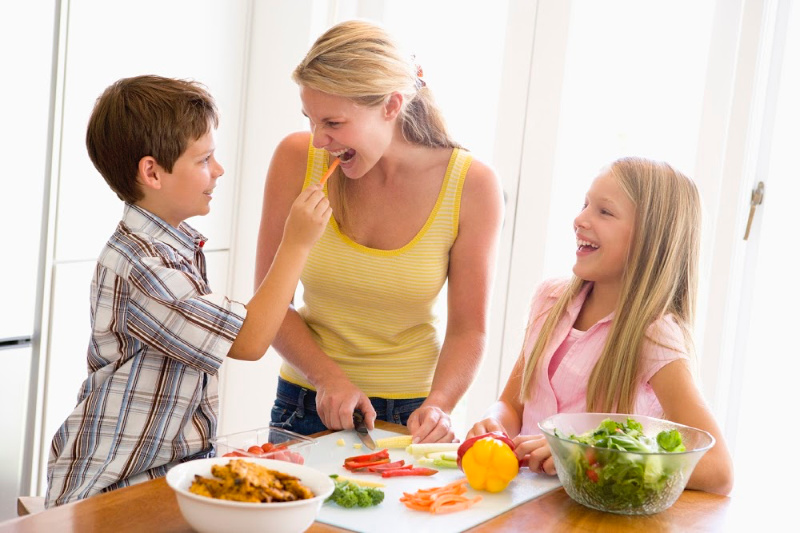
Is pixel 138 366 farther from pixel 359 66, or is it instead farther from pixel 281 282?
pixel 359 66

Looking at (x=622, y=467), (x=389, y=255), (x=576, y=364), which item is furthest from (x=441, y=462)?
(x=389, y=255)

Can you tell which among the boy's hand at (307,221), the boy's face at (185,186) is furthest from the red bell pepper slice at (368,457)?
the boy's face at (185,186)

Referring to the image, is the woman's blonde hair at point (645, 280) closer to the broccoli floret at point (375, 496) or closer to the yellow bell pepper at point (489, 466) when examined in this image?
the yellow bell pepper at point (489, 466)

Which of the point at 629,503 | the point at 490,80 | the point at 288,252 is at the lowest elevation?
the point at 629,503

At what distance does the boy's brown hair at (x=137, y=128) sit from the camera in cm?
151

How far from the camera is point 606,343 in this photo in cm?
162

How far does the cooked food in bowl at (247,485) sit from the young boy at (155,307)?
385 mm

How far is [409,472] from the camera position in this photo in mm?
1353

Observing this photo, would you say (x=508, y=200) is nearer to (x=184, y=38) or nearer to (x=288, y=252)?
(x=184, y=38)

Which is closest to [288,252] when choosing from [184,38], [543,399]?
[543,399]

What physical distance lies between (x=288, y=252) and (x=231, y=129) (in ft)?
5.36

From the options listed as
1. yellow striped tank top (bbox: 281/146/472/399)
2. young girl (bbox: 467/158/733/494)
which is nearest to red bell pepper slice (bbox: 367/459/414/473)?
young girl (bbox: 467/158/733/494)

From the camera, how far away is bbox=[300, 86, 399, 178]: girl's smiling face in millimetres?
1695

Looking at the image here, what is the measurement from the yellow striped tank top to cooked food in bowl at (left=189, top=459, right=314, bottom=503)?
751 mm
